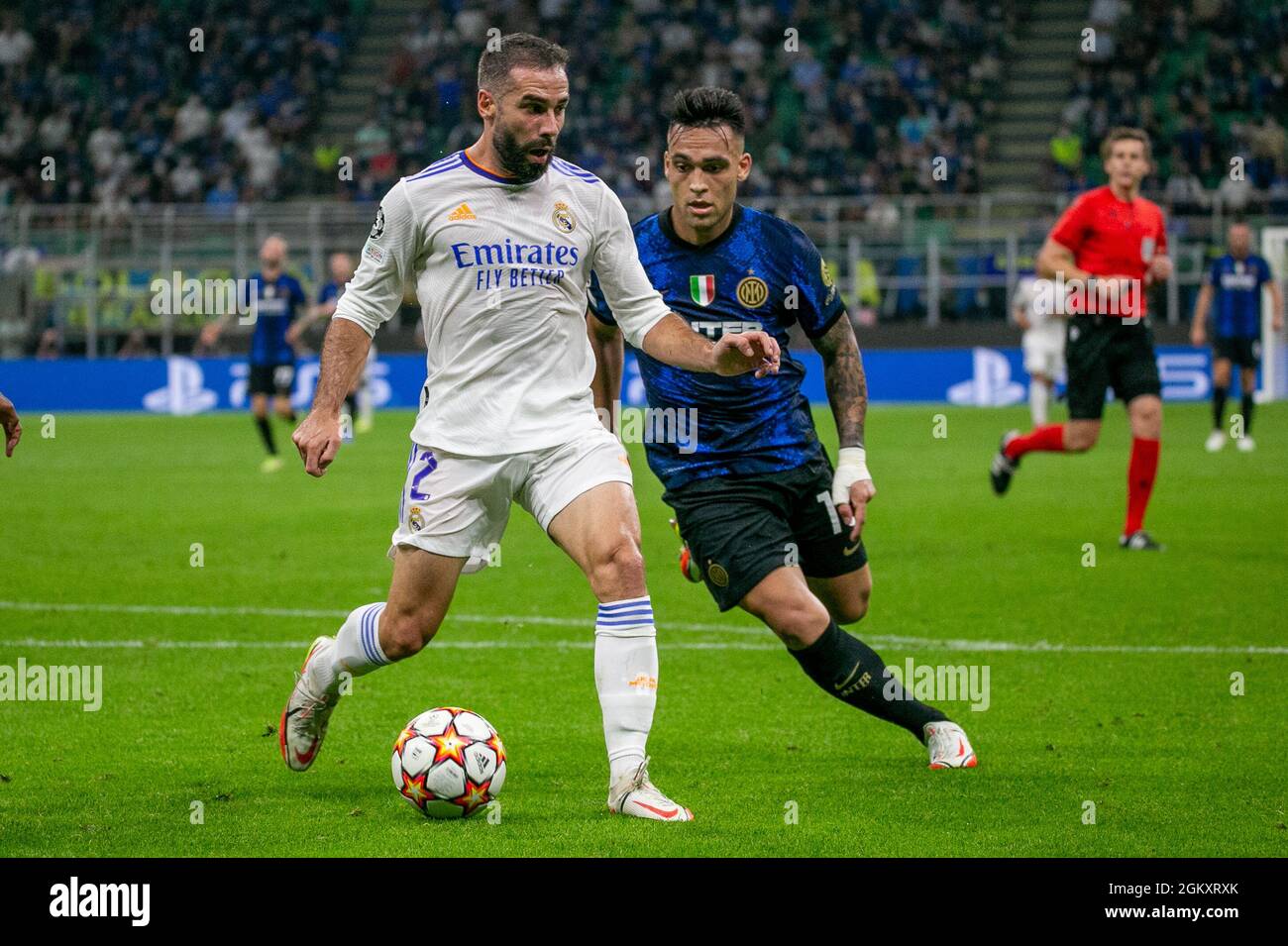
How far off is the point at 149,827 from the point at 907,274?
23022 millimetres

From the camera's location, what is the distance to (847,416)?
20.0ft

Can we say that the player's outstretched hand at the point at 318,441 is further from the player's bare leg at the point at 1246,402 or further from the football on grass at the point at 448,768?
the player's bare leg at the point at 1246,402

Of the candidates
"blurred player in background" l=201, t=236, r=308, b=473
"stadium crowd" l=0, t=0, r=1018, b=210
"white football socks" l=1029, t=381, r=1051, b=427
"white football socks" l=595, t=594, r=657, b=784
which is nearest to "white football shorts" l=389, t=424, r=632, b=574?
"white football socks" l=595, t=594, r=657, b=784

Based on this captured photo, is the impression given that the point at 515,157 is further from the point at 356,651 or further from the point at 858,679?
the point at 858,679

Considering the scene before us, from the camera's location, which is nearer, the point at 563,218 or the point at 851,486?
the point at 563,218

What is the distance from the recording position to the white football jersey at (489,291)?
215 inches

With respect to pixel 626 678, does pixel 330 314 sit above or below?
above

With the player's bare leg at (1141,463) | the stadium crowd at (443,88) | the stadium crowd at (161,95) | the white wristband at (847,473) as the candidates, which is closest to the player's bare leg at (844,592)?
the white wristband at (847,473)

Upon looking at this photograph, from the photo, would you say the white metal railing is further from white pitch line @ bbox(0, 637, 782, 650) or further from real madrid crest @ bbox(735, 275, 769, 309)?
real madrid crest @ bbox(735, 275, 769, 309)

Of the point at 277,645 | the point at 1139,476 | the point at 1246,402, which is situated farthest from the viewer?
the point at 1246,402

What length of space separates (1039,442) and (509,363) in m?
7.14

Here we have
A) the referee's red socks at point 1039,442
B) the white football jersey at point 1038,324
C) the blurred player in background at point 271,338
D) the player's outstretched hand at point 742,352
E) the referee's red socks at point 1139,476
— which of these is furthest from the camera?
the white football jersey at point 1038,324

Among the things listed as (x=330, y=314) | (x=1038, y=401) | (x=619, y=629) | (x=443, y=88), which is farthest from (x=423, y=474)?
(x=443, y=88)

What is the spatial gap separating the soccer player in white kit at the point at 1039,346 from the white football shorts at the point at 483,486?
16.5 meters
